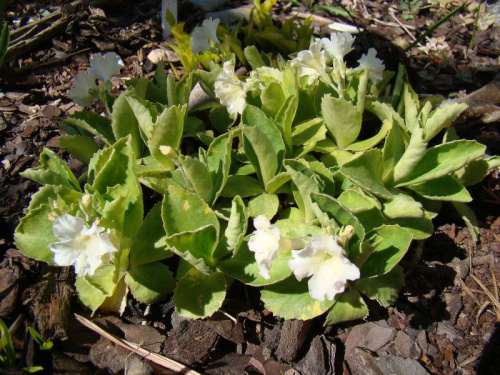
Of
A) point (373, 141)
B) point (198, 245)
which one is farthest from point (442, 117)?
point (198, 245)

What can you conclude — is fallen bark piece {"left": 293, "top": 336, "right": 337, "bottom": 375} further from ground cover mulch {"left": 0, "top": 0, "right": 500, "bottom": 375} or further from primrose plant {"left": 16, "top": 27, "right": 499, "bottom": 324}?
primrose plant {"left": 16, "top": 27, "right": 499, "bottom": 324}

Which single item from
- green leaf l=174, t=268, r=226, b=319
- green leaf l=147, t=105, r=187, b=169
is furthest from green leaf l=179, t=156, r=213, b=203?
green leaf l=174, t=268, r=226, b=319

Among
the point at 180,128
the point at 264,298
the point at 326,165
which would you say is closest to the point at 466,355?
the point at 264,298

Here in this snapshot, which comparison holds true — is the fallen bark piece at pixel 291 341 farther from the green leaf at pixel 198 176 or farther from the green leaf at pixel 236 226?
the green leaf at pixel 198 176

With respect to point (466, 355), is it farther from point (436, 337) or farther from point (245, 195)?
point (245, 195)

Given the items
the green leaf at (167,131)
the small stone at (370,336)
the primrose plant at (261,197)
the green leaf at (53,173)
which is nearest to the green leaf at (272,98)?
the primrose plant at (261,197)

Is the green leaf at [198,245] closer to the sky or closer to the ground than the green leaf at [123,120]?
closer to the ground
